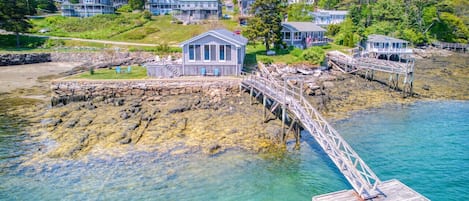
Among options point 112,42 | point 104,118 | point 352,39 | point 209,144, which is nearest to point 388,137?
point 209,144

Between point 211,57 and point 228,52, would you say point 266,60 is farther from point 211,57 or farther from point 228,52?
point 211,57

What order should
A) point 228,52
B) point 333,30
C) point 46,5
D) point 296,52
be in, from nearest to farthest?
1. point 228,52
2. point 296,52
3. point 333,30
4. point 46,5

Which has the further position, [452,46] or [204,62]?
[452,46]

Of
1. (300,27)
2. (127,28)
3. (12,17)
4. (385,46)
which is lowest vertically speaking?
(385,46)

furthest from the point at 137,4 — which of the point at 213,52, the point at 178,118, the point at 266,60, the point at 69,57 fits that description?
the point at 178,118

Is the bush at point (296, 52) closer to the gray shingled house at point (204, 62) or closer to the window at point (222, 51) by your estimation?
the gray shingled house at point (204, 62)

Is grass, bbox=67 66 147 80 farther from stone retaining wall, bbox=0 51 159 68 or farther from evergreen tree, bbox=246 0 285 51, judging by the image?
evergreen tree, bbox=246 0 285 51

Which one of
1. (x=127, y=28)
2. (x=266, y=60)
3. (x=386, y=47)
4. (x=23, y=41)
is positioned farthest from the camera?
(x=127, y=28)
